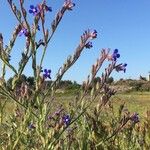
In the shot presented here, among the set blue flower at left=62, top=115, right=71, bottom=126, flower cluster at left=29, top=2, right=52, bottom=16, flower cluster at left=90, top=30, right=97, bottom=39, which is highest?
flower cluster at left=29, top=2, right=52, bottom=16

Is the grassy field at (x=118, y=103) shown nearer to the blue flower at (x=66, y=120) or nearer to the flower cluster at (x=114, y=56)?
the blue flower at (x=66, y=120)

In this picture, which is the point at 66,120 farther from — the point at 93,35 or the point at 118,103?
the point at 118,103

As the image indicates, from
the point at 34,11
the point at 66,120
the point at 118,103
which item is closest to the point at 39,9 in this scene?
the point at 34,11

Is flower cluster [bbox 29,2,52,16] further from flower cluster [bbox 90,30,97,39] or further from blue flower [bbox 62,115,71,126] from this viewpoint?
blue flower [bbox 62,115,71,126]

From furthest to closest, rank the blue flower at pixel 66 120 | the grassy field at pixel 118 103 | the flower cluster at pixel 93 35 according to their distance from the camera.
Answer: the grassy field at pixel 118 103
the flower cluster at pixel 93 35
the blue flower at pixel 66 120

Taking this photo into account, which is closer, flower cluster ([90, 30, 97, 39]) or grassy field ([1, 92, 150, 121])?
flower cluster ([90, 30, 97, 39])

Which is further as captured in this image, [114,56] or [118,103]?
[118,103]

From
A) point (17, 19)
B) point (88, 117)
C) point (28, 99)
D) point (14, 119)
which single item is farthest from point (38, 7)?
point (88, 117)

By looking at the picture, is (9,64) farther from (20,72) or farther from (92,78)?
(92,78)

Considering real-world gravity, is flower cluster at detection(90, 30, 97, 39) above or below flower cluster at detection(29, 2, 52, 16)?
below

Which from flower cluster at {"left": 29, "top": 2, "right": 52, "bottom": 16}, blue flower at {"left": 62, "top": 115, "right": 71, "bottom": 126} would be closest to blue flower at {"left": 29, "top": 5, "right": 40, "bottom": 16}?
flower cluster at {"left": 29, "top": 2, "right": 52, "bottom": 16}

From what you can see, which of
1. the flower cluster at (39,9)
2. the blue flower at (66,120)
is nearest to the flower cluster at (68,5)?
the flower cluster at (39,9)

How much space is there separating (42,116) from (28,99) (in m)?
0.24

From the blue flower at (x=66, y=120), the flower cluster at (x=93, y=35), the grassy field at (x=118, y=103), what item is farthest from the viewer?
the grassy field at (x=118, y=103)
